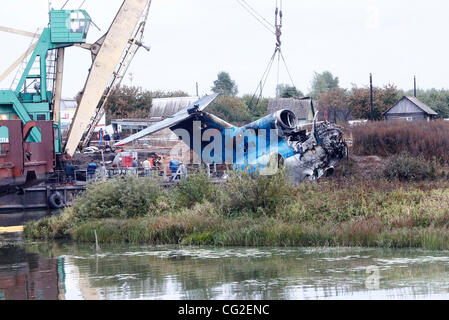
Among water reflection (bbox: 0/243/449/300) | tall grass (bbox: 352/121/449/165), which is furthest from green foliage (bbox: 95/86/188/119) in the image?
water reflection (bbox: 0/243/449/300)

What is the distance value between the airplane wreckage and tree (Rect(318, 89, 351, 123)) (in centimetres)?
2966

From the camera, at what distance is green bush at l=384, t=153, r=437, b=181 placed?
1018 inches

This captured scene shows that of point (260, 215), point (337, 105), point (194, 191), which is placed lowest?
point (260, 215)

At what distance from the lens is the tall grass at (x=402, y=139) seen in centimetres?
3172

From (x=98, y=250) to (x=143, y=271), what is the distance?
4.00 meters

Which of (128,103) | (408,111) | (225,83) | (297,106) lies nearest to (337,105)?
(297,106)

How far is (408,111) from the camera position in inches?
1975

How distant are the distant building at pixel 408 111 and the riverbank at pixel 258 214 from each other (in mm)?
29396

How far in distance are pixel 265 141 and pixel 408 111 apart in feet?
84.9

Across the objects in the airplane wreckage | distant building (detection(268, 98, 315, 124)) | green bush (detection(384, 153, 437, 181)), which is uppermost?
distant building (detection(268, 98, 315, 124))

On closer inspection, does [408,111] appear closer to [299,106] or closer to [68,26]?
[299,106]

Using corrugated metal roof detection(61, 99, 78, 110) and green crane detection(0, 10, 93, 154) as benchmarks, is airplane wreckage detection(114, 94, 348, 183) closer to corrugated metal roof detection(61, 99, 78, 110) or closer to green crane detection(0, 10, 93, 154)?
green crane detection(0, 10, 93, 154)

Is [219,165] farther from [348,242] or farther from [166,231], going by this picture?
[348,242]

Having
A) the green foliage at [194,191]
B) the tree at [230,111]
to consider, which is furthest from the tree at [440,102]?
the green foliage at [194,191]
